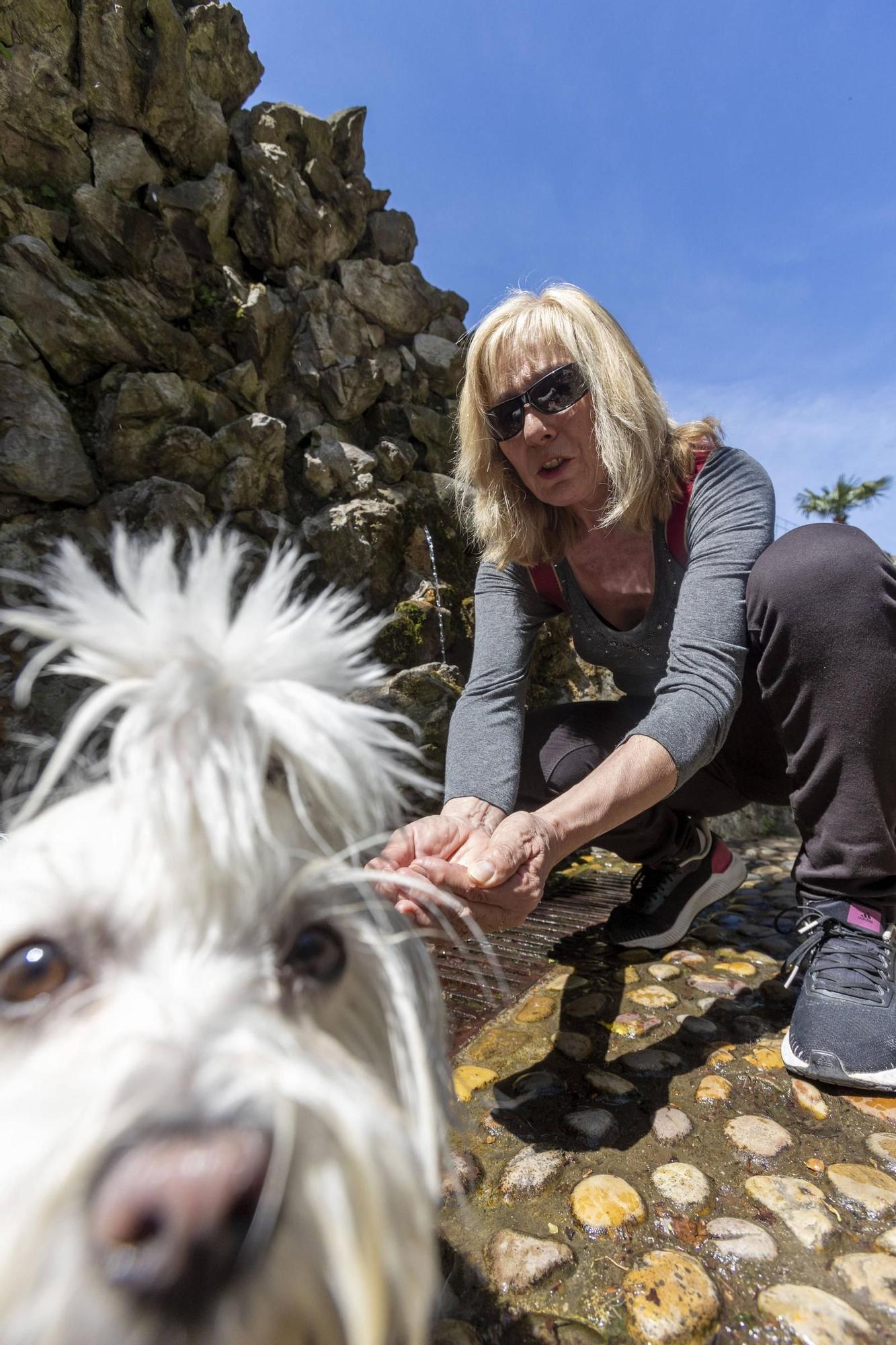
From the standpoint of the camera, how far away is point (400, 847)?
1.88m

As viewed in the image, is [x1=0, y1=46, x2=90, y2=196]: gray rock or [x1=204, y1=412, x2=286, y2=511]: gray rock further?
[x1=204, y1=412, x2=286, y2=511]: gray rock

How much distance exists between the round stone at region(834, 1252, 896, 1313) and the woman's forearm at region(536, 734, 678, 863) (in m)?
1.09

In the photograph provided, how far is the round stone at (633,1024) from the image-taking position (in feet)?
8.52

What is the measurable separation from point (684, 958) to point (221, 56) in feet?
34.6

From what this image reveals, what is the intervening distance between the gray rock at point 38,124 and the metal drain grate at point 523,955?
8.02 m

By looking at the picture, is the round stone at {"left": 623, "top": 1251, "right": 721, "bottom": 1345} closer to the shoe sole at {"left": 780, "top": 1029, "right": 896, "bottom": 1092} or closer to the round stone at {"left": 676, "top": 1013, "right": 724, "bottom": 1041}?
the shoe sole at {"left": 780, "top": 1029, "right": 896, "bottom": 1092}

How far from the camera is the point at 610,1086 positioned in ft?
7.47

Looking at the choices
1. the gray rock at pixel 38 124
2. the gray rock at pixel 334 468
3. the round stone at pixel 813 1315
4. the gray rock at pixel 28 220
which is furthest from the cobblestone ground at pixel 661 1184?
the gray rock at pixel 38 124

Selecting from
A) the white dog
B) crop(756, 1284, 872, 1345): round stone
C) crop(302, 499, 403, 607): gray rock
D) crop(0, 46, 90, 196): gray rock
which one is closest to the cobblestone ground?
crop(756, 1284, 872, 1345): round stone

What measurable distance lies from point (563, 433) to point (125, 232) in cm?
637

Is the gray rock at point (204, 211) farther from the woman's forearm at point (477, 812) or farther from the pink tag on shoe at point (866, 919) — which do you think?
the pink tag on shoe at point (866, 919)

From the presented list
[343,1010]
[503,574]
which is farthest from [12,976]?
[503,574]

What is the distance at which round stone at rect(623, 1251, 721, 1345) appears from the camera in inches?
54.8

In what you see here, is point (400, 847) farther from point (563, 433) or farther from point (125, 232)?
point (125, 232)
